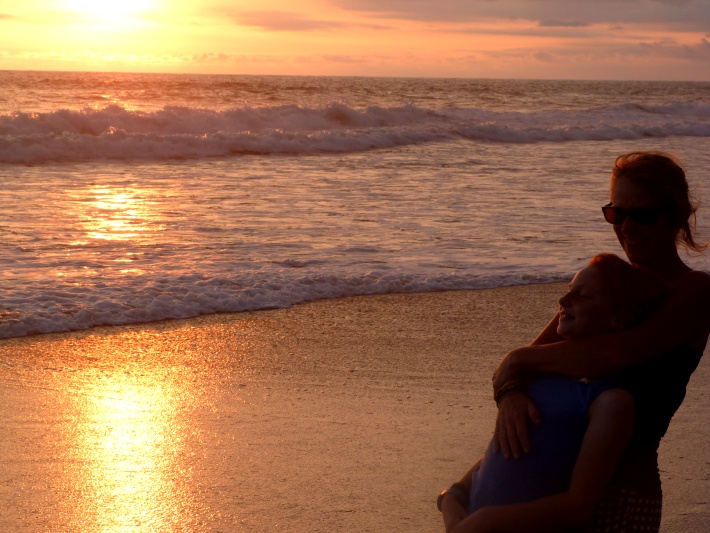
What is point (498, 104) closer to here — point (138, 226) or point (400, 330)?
point (138, 226)

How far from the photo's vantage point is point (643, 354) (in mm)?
1980

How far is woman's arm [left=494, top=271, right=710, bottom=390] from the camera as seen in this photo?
1.98m

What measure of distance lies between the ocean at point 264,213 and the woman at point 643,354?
13.5ft

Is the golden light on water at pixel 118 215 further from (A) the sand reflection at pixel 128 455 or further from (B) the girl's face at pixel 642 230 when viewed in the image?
(B) the girl's face at pixel 642 230

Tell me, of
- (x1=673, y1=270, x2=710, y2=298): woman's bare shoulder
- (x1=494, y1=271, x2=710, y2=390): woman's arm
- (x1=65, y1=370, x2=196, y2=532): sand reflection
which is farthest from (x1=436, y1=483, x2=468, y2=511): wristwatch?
(x1=65, y1=370, x2=196, y2=532): sand reflection

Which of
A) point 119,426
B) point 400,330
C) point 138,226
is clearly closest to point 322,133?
point 138,226

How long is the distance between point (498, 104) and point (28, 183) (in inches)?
1247

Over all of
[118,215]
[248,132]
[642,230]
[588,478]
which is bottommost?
[118,215]

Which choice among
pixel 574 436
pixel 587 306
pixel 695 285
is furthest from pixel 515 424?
pixel 695 285

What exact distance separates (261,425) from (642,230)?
2191 millimetres

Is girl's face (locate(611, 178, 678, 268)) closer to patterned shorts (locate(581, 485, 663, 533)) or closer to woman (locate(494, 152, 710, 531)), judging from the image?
A: woman (locate(494, 152, 710, 531))

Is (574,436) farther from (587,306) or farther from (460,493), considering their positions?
(460,493)

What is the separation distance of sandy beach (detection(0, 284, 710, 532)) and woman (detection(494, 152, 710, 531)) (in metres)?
1.09

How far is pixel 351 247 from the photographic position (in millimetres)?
8289
